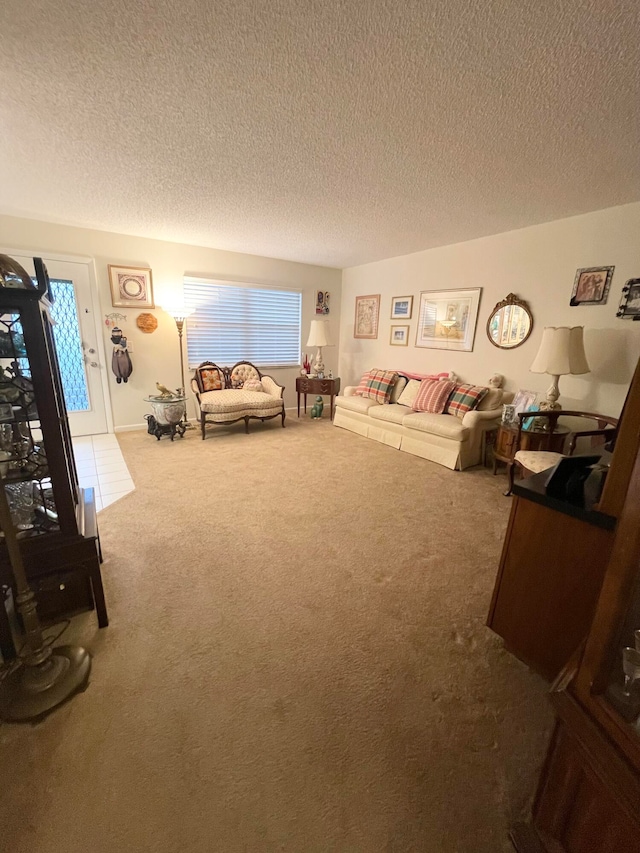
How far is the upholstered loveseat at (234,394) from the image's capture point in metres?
4.41

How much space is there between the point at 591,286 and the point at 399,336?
7.70 feet

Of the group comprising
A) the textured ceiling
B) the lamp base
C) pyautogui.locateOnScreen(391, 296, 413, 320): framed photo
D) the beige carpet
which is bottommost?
the beige carpet

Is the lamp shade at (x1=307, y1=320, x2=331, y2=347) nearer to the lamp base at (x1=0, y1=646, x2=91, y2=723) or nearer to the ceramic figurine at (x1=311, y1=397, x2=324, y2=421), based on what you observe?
the ceramic figurine at (x1=311, y1=397, x2=324, y2=421)

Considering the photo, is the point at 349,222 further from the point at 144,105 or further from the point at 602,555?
the point at 602,555

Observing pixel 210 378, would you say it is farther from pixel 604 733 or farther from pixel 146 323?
pixel 604 733

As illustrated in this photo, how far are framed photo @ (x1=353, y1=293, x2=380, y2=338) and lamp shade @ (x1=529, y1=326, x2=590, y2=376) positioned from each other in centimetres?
283

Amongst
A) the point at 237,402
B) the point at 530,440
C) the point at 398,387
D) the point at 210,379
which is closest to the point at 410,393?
the point at 398,387

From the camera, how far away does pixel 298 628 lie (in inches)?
63.8

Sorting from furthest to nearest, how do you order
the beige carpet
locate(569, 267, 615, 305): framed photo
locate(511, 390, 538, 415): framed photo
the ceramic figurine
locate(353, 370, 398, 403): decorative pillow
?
the ceramic figurine → locate(353, 370, 398, 403): decorative pillow → locate(511, 390, 538, 415): framed photo → locate(569, 267, 615, 305): framed photo → the beige carpet

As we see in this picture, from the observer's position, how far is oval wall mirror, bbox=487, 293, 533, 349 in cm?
366

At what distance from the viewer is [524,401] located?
3508 millimetres

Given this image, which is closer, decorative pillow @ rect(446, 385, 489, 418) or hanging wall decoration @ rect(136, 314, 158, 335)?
decorative pillow @ rect(446, 385, 489, 418)

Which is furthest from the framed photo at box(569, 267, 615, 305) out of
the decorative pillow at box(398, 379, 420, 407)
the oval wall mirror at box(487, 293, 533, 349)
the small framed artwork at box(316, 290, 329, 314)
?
the small framed artwork at box(316, 290, 329, 314)

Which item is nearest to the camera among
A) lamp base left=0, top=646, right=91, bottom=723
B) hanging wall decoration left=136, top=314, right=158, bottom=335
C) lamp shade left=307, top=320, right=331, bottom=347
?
lamp base left=0, top=646, right=91, bottom=723
